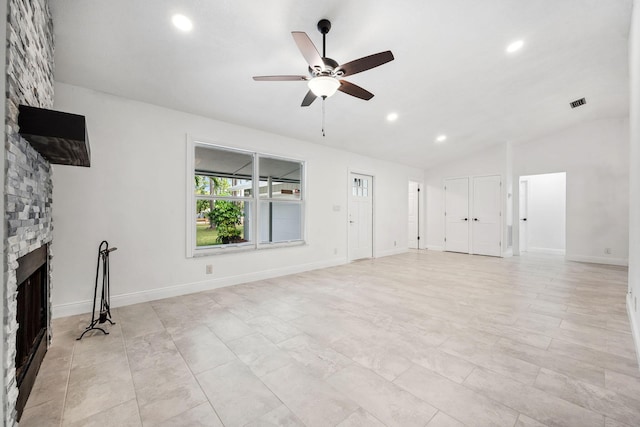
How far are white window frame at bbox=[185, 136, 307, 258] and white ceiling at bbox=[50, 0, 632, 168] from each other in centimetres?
47

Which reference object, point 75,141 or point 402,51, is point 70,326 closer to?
point 75,141

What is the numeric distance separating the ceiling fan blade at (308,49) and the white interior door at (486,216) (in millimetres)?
6648

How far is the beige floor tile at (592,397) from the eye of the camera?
1.52 metres

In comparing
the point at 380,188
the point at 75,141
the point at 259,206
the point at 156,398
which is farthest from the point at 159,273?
the point at 380,188

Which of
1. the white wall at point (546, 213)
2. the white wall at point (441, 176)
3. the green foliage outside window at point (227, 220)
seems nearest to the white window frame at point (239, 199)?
the green foliage outside window at point (227, 220)

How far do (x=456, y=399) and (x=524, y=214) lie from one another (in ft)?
27.4

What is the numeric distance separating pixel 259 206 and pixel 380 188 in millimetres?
3567

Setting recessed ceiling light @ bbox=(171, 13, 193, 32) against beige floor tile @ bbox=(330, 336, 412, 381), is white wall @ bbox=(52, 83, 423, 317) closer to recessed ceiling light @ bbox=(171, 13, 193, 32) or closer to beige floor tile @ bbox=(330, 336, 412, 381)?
recessed ceiling light @ bbox=(171, 13, 193, 32)

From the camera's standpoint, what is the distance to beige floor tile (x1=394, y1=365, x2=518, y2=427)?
1.48 m

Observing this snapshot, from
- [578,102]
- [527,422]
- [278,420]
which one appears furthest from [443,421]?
[578,102]

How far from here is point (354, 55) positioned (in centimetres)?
292

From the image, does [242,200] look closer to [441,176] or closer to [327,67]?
[327,67]

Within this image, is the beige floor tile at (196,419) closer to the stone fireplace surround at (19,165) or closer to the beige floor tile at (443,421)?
the stone fireplace surround at (19,165)

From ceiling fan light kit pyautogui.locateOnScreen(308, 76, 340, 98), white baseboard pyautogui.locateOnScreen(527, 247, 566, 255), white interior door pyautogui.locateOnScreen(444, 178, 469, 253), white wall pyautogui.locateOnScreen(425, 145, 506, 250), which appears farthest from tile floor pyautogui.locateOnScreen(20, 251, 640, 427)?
white baseboard pyautogui.locateOnScreen(527, 247, 566, 255)
